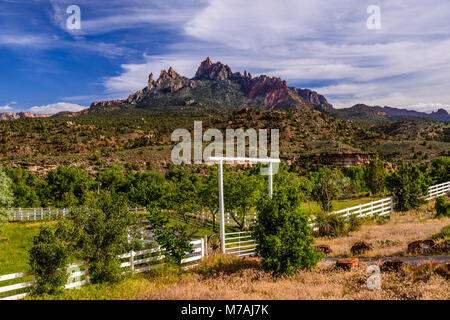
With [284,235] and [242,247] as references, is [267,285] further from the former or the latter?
[242,247]

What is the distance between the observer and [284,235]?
8836 mm

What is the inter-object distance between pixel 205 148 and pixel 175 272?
158ft

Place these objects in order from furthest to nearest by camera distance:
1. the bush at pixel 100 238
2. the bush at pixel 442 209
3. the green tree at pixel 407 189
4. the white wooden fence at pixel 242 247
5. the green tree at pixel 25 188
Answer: the green tree at pixel 25 188 → the green tree at pixel 407 189 → the bush at pixel 442 209 → the white wooden fence at pixel 242 247 → the bush at pixel 100 238

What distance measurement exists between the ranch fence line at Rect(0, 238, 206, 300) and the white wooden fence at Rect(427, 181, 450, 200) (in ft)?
75.4

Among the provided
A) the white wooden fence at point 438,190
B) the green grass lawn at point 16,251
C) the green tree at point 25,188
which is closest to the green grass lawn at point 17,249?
the green grass lawn at point 16,251

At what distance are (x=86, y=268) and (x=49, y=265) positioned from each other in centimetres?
101

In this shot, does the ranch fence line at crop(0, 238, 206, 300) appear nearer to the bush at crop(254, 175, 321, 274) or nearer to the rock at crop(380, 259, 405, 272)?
the bush at crop(254, 175, 321, 274)

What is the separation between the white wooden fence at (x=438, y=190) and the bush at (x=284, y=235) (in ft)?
72.4

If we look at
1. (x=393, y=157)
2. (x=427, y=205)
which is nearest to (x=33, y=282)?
(x=427, y=205)

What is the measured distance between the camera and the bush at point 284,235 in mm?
8523

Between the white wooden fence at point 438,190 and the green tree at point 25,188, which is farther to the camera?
the green tree at point 25,188

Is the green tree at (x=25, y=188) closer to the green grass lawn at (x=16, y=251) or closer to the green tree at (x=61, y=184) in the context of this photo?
the green tree at (x=61, y=184)

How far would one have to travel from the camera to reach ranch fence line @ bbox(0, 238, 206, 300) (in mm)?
7094

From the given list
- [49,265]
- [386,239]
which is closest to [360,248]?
[386,239]
